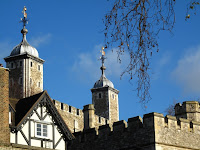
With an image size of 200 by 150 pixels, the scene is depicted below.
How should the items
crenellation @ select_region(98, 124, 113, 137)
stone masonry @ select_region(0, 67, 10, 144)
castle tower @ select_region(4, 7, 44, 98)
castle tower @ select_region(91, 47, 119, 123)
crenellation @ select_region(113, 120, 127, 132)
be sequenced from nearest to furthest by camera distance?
stone masonry @ select_region(0, 67, 10, 144)
crenellation @ select_region(113, 120, 127, 132)
crenellation @ select_region(98, 124, 113, 137)
castle tower @ select_region(4, 7, 44, 98)
castle tower @ select_region(91, 47, 119, 123)

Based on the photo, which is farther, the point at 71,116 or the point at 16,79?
the point at 16,79

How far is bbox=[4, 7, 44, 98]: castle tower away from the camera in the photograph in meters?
45.1

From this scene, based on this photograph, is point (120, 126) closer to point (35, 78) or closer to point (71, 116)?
point (71, 116)

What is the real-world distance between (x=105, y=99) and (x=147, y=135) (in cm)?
3287

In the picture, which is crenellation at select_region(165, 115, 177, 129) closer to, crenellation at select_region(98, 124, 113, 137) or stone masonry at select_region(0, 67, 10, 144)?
crenellation at select_region(98, 124, 113, 137)

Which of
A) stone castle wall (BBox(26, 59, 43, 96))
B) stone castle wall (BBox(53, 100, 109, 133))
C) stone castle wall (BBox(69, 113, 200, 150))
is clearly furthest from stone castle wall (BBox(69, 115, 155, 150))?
stone castle wall (BBox(26, 59, 43, 96))

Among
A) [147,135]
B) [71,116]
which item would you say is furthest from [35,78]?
[147,135]

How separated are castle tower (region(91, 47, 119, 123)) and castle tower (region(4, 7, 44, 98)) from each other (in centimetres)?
1086

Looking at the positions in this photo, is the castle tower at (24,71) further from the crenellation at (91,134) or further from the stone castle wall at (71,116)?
the crenellation at (91,134)

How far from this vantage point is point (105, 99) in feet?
183

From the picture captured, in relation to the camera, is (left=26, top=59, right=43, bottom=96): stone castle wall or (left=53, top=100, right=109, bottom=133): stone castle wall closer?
(left=53, top=100, right=109, bottom=133): stone castle wall

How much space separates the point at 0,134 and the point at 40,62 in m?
27.0

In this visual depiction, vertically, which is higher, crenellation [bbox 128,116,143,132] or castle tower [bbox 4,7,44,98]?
castle tower [bbox 4,7,44,98]

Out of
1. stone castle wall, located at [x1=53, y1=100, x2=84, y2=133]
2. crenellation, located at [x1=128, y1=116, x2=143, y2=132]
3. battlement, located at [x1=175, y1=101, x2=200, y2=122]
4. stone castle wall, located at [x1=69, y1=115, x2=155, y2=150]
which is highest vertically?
stone castle wall, located at [x1=53, y1=100, x2=84, y2=133]
